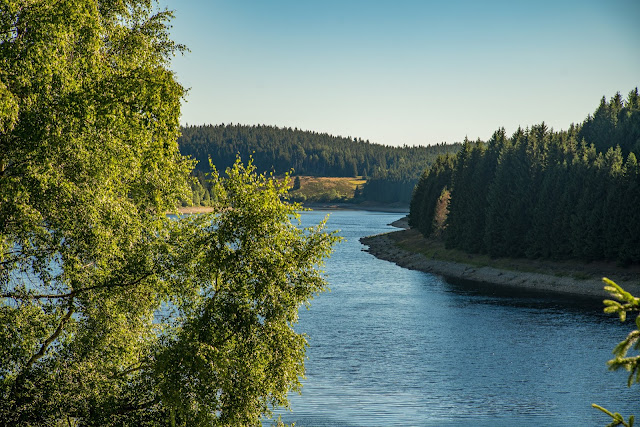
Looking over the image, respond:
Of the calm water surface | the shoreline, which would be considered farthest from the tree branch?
the shoreline

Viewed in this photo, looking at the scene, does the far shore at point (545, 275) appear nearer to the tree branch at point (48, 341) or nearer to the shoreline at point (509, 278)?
the shoreline at point (509, 278)

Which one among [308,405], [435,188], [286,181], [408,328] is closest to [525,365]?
[408,328]

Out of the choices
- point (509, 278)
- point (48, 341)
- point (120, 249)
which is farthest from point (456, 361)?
point (509, 278)

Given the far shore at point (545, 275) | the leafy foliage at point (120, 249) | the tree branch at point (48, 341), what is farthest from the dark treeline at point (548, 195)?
the tree branch at point (48, 341)

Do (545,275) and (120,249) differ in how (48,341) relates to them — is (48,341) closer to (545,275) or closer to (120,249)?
(120,249)

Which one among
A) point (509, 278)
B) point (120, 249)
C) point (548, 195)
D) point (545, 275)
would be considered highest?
point (548, 195)

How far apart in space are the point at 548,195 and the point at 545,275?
12415mm

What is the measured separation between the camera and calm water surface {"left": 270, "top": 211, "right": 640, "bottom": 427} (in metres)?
35.2

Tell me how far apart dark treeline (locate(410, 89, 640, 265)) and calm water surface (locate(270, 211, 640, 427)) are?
12923mm

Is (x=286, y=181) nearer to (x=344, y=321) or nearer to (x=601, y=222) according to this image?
(x=344, y=321)

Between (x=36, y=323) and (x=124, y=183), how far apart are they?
4.34 meters

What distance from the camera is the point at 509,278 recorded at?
83.7 m

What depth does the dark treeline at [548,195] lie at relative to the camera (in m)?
76.6

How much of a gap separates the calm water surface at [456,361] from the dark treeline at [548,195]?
12.9m
